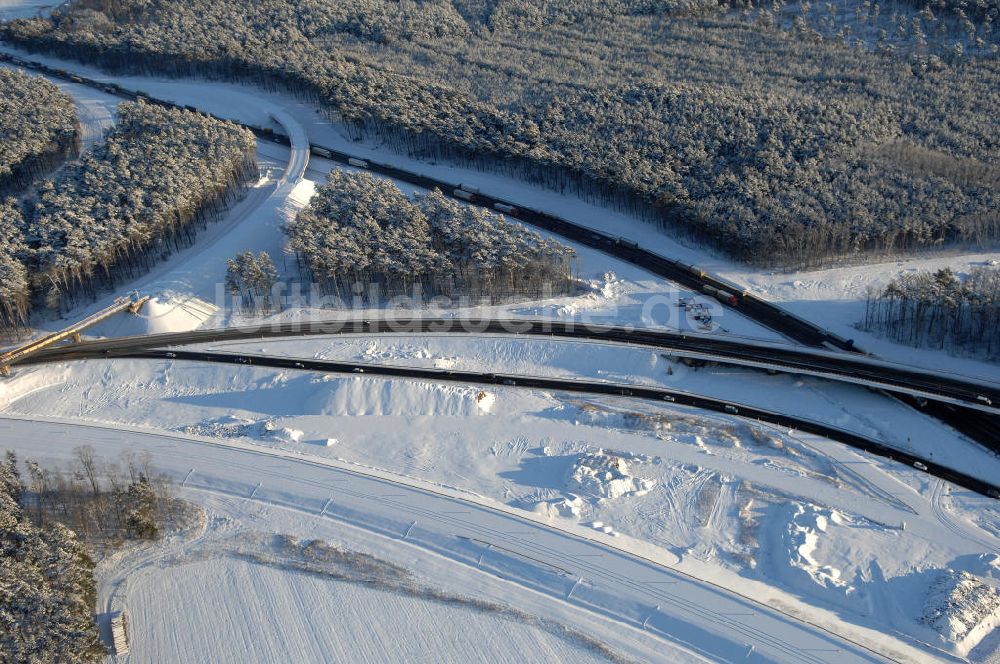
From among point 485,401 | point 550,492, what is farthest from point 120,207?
point 550,492

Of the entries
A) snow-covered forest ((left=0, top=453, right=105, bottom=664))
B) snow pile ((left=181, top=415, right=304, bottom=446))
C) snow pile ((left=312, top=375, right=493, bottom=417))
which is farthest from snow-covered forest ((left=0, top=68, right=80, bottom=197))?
snow-covered forest ((left=0, top=453, right=105, bottom=664))

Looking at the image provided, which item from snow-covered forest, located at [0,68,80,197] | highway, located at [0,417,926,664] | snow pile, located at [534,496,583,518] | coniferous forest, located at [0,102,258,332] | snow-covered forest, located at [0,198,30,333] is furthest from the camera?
snow-covered forest, located at [0,68,80,197]

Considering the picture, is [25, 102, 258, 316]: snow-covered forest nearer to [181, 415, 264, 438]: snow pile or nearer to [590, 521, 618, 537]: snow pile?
[181, 415, 264, 438]: snow pile

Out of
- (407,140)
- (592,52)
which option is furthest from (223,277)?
(592,52)

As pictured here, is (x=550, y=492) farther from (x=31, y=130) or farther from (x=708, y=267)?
(x=31, y=130)

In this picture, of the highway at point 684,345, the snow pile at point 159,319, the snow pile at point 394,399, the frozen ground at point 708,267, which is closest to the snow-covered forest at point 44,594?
the snow pile at point 394,399

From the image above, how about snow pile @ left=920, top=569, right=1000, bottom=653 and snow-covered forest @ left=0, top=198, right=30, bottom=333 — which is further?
snow-covered forest @ left=0, top=198, right=30, bottom=333
